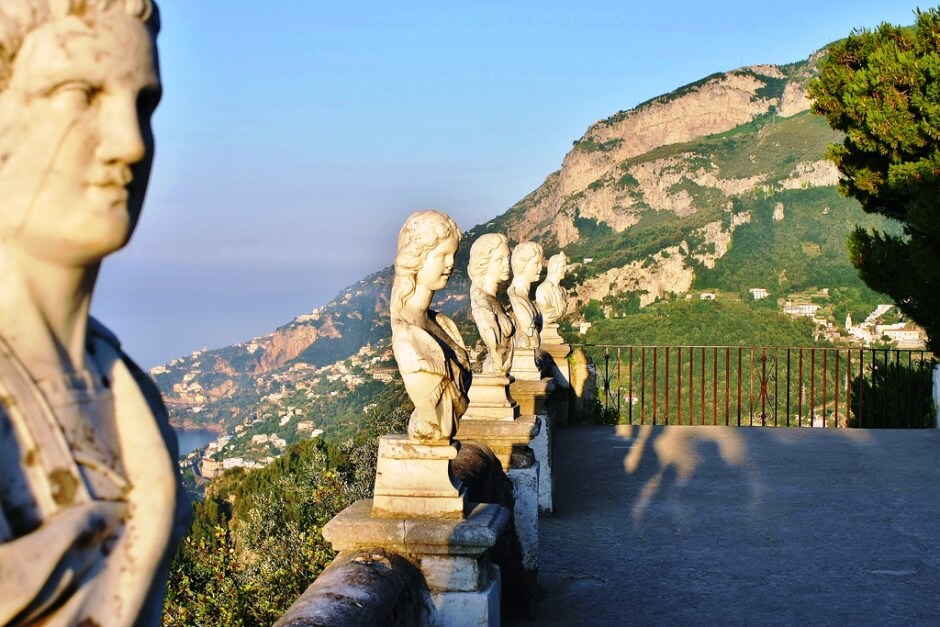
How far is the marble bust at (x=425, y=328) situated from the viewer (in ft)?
14.6

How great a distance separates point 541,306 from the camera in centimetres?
1238

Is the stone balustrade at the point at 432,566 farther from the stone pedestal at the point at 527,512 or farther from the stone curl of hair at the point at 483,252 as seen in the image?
the stone curl of hair at the point at 483,252

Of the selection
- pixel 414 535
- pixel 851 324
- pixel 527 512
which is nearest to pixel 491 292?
pixel 527 512

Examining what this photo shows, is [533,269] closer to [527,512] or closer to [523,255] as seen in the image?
[523,255]

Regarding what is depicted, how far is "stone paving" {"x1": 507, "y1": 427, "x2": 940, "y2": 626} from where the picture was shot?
6293 mm

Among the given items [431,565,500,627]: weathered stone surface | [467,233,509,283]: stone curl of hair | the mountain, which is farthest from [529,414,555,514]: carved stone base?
[431,565,500,627]: weathered stone surface

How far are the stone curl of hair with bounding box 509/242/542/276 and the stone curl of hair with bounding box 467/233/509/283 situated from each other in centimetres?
222

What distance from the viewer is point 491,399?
7.51 m

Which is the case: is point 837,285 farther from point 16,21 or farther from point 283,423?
point 16,21

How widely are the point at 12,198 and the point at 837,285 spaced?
29.4 meters

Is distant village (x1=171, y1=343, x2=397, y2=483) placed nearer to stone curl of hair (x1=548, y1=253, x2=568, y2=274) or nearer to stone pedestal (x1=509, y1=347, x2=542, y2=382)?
stone curl of hair (x1=548, y1=253, x2=568, y2=274)

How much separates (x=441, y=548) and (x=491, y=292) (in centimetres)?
331

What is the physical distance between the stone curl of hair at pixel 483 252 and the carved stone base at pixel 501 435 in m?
1.09

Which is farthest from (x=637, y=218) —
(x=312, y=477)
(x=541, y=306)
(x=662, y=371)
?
(x=312, y=477)
